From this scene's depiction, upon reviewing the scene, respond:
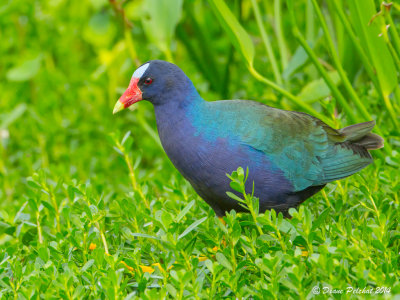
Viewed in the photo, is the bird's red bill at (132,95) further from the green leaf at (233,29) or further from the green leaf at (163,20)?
the green leaf at (163,20)

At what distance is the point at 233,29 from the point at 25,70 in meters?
1.74

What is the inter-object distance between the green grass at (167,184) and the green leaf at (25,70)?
11 millimetres

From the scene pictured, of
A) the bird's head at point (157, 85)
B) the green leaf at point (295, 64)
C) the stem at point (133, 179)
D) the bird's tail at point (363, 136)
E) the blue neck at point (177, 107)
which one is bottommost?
the bird's tail at point (363, 136)

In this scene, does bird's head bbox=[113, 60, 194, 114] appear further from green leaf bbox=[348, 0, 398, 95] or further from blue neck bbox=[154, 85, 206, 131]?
green leaf bbox=[348, 0, 398, 95]

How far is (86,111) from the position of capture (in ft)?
12.4

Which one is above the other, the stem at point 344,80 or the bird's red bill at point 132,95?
the bird's red bill at point 132,95

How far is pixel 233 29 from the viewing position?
226 cm

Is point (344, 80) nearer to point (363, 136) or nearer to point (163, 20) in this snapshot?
point (363, 136)

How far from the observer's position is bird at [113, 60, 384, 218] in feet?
6.63

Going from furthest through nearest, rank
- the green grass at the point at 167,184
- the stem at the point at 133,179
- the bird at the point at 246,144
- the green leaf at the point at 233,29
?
the green leaf at the point at 233,29
the stem at the point at 133,179
the bird at the point at 246,144
the green grass at the point at 167,184

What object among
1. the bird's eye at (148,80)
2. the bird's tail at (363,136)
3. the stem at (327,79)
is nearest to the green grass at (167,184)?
the stem at (327,79)

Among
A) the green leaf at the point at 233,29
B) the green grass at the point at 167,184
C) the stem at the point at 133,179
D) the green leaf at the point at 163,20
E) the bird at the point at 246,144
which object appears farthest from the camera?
the green leaf at the point at 163,20

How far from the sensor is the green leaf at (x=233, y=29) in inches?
88.3

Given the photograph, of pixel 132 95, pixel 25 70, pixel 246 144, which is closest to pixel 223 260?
pixel 246 144
